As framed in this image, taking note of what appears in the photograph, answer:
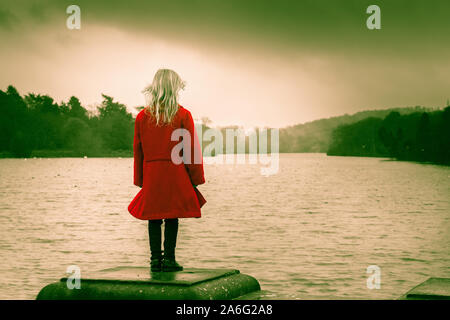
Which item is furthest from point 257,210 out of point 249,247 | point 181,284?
point 181,284

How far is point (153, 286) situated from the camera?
8250 millimetres

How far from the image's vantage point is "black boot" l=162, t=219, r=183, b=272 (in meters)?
8.91

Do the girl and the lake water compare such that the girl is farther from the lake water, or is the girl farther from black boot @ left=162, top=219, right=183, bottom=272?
the lake water

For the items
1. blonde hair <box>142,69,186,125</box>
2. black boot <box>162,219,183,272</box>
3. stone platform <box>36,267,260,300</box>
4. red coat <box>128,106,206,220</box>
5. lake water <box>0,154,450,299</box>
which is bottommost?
lake water <box>0,154,450,299</box>

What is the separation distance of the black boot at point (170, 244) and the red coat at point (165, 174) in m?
0.24

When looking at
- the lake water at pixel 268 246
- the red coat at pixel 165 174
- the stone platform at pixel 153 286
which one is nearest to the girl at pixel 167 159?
the red coat at pixel 165 174

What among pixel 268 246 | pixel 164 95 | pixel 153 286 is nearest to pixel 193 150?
pixel 164 95

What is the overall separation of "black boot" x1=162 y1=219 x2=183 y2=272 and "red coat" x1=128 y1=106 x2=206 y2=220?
24 centimetres

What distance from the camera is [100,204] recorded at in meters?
57.0

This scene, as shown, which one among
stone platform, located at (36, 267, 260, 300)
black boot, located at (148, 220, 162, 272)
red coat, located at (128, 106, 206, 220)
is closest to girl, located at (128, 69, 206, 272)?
red coat, located at (128, 106, 206, 220)

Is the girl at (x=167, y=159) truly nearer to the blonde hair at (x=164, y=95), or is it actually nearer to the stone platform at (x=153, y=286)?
the blonde hair at (x=164, y=95)

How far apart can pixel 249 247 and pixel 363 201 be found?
34.1m

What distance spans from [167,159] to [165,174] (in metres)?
0.20

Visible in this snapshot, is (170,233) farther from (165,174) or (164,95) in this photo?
(164,95)
